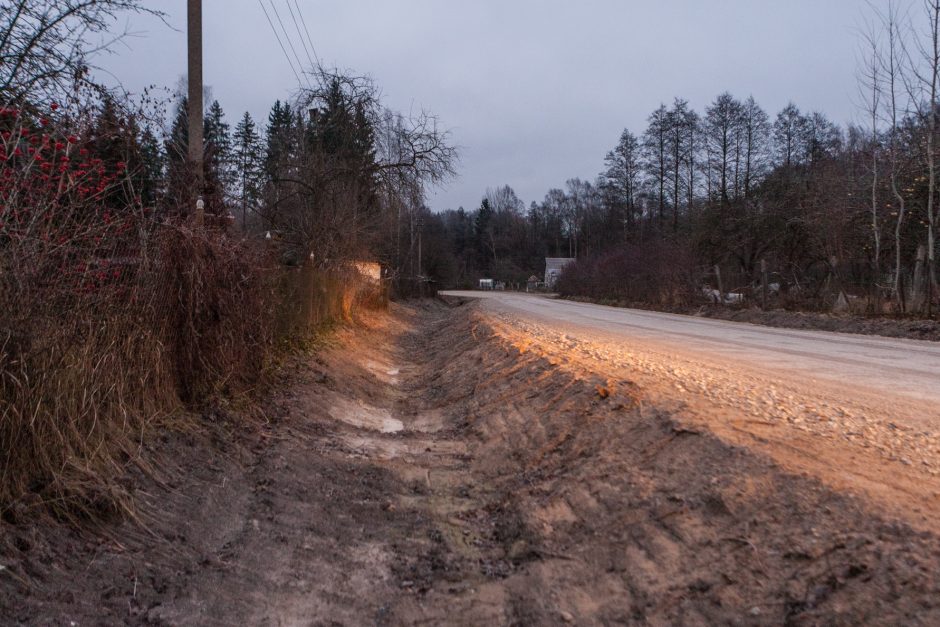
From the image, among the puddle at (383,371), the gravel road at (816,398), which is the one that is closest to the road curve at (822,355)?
the gravel road at (816,398)

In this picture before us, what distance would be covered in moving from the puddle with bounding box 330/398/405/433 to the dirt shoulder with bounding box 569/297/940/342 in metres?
12.4

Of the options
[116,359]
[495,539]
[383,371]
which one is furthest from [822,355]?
[116,359]

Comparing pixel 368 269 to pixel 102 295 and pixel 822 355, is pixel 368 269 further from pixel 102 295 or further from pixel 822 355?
pixel 102 295

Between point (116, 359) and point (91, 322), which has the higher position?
point (91, 322)

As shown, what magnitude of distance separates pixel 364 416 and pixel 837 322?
14.8 metres

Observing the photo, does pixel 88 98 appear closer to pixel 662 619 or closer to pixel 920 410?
pixel 662 619

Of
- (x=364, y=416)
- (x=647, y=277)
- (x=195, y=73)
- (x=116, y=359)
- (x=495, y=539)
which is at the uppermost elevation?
(x=195, y=73)

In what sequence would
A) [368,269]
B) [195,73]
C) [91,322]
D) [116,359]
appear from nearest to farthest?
1. [91,322]
2. [116,359]
3. [195,73]
4. [368,269]

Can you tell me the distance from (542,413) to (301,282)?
21.3 ft

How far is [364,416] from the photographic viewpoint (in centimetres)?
898

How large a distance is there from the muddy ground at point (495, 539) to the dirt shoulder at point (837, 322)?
11964 millimetres

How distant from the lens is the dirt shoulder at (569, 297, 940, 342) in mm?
15125

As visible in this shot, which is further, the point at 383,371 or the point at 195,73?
the point at 383,371

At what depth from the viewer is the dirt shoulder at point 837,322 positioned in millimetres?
15125
